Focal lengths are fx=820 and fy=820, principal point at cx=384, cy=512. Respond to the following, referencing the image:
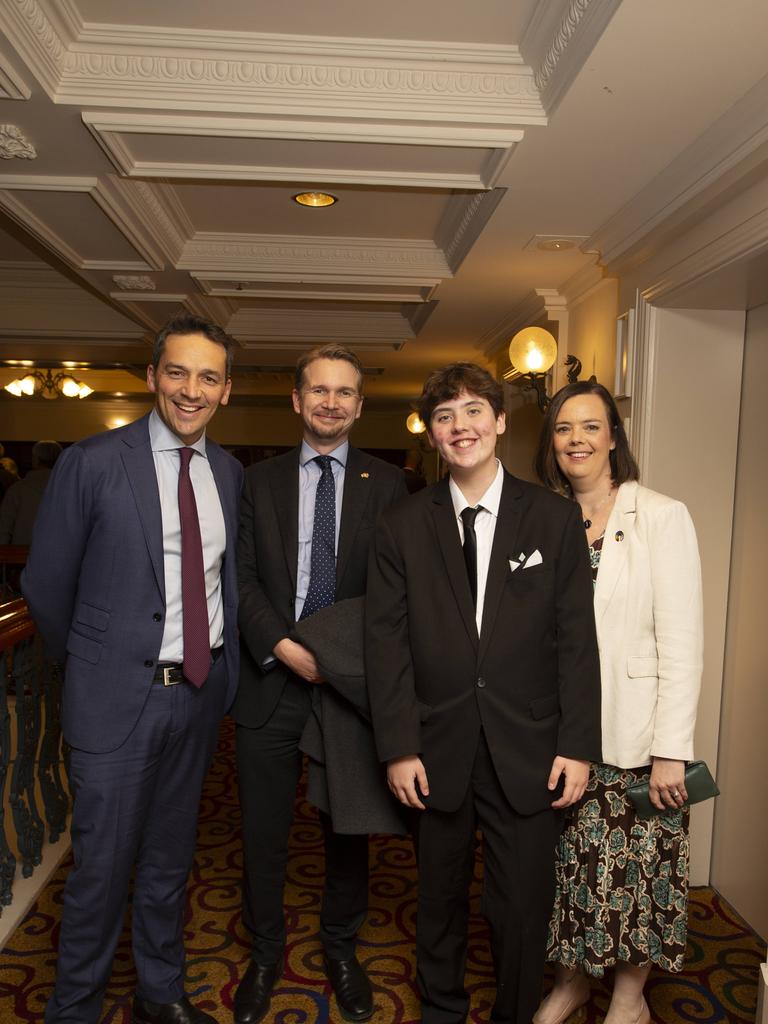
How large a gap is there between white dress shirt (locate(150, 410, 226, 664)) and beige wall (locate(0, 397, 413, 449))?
39.3 feet

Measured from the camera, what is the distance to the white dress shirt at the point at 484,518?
2.03 metres

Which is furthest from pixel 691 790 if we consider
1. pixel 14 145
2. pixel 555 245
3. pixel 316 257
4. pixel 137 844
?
pixel 316 257

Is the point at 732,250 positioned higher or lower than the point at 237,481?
higher

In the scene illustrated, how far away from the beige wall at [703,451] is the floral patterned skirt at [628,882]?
3.96ft

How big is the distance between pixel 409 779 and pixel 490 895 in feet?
1.16

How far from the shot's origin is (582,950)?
2.17m

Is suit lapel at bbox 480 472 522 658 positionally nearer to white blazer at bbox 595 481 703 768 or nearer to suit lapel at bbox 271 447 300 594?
white blazer at bbox 595 481 703 768

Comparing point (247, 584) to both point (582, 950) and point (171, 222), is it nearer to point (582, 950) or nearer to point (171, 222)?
point (582, 950)

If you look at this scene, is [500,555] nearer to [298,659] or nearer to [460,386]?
[460,386]

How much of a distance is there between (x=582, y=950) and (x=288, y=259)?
13.1 ft

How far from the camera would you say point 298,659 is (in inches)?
85.0

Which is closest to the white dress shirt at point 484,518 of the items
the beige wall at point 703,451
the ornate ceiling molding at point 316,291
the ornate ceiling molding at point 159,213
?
the beige wall at point 703,451

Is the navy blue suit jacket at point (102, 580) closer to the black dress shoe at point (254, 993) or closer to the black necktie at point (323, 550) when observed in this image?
the black necktie at point (323, 550)

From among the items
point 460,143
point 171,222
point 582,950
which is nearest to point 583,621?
point 582,950
